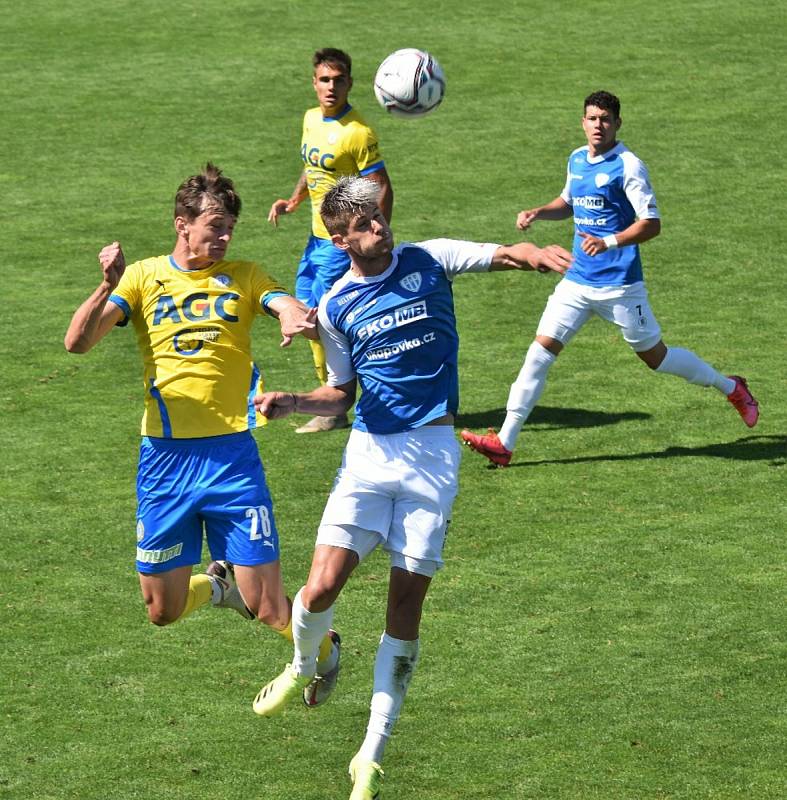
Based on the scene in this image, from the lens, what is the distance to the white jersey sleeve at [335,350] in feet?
26.6

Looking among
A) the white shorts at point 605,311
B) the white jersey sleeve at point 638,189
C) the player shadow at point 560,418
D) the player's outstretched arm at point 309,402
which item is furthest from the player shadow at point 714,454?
the player's outstretched arm at point 309,402

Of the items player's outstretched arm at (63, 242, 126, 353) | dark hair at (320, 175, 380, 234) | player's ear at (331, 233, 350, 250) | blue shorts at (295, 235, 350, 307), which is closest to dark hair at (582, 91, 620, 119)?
blue shorts at (295, 235, 350, 307)

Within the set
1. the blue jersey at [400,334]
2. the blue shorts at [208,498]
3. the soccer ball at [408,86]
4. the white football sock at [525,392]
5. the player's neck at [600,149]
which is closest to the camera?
the blue jersey at [400,334]

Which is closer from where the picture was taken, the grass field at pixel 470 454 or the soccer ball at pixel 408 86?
the grass field at pixel 470 454

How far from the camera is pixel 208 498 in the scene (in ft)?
28.0

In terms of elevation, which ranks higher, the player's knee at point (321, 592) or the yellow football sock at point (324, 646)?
the player's knee at point (321, 592)

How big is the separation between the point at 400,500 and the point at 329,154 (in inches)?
231

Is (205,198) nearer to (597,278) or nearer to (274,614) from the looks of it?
(274,614)

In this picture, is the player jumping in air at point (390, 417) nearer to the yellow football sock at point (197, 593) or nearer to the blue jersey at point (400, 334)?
the blue jersey at point (400, 334)

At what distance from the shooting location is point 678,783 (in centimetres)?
808

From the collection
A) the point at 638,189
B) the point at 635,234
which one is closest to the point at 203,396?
the point at 635,234

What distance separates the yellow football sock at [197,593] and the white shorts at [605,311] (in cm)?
439

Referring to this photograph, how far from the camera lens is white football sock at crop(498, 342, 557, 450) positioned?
12.6m

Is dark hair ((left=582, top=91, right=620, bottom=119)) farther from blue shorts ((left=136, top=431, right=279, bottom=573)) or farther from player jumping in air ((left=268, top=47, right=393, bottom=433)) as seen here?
blue shorts ((left=136, top=431, right=279, bottom=573))
